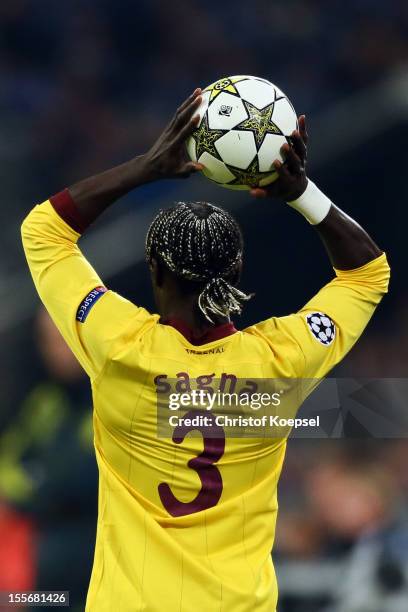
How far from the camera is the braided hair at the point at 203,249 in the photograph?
7.86 ft

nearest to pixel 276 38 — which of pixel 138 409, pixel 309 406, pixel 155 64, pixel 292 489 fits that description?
pixel 155 64

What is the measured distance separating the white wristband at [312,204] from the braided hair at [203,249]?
0.71ft

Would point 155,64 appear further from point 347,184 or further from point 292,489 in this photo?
point 292,489

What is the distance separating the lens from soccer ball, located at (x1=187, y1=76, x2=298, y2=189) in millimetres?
2586

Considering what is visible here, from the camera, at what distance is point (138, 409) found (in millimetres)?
2402

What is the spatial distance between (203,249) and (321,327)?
388 millimetres

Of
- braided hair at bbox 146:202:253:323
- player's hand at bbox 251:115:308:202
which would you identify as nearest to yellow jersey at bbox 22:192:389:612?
braided hair at bbox 146:202:253:323

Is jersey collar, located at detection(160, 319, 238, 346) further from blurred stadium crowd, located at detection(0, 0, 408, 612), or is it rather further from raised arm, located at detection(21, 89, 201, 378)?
blurred stadium crowd, located at detection(0, 0, 408, 612)

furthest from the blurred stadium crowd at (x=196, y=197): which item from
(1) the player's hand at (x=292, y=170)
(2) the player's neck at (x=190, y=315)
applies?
(1) the player's hand at (x=292, y=170)

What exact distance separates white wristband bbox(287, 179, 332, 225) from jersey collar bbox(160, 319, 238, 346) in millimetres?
386

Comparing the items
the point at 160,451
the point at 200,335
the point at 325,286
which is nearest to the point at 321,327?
the point at 325,286

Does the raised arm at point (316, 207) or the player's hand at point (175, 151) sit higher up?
the player's hand at point (175, 151)

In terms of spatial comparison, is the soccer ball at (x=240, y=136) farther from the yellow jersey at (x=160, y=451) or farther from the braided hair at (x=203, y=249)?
the yellow jersey at (x=160, y=451)

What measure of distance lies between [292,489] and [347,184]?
196 centimetres
